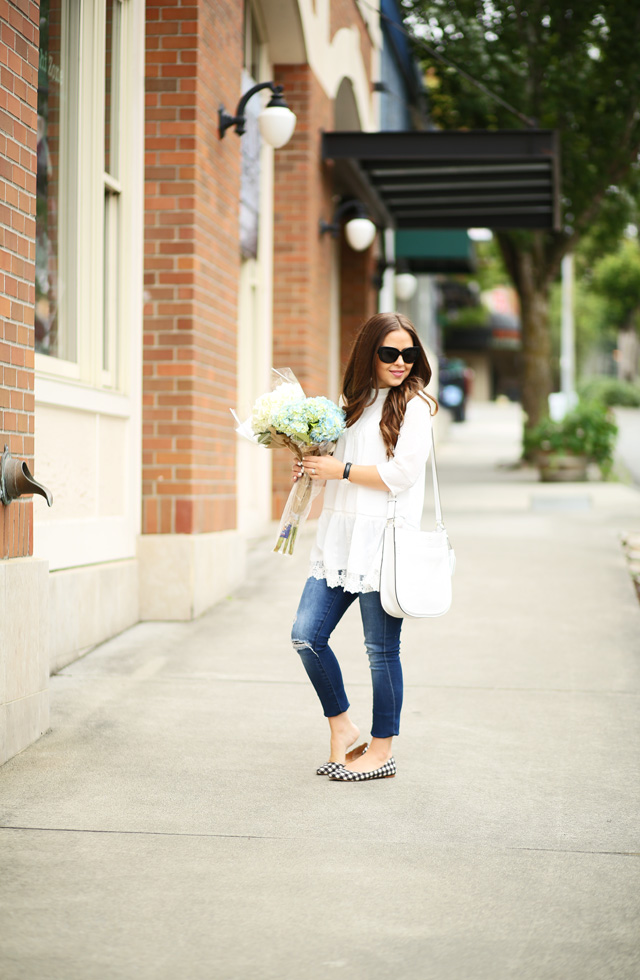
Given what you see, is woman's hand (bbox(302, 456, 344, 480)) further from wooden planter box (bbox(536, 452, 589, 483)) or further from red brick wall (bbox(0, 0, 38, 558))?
wooden planter box (bbox(536, 452, 589, 483))

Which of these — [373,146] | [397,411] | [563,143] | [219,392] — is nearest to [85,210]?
[219,392]

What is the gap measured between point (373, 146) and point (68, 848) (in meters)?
9.16

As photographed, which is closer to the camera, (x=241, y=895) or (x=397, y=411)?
(x=241, y=895)

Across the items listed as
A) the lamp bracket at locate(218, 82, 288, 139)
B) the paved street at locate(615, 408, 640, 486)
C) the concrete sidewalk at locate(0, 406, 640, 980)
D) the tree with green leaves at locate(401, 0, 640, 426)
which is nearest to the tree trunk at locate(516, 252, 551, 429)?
the tree with green leaves at locate(401, 0, 640, 426)

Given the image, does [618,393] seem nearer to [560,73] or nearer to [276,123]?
[560,73]

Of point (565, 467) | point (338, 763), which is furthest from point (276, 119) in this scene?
point (565, 467)

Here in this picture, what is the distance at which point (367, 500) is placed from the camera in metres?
4.38

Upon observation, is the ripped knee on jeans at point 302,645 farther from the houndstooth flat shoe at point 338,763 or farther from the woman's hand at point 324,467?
the woman's hand at point 324,467

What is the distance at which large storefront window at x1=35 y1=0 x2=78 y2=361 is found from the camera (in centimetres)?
627

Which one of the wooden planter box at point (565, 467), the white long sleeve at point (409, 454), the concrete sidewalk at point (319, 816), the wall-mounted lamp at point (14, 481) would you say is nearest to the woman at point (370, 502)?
the white long sleeve at point (409, 454)

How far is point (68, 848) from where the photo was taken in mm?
3684

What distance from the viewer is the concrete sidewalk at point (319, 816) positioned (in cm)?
299

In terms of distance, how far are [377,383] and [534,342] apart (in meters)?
17.6

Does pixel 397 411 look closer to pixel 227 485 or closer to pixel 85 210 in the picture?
pixel 85 210
